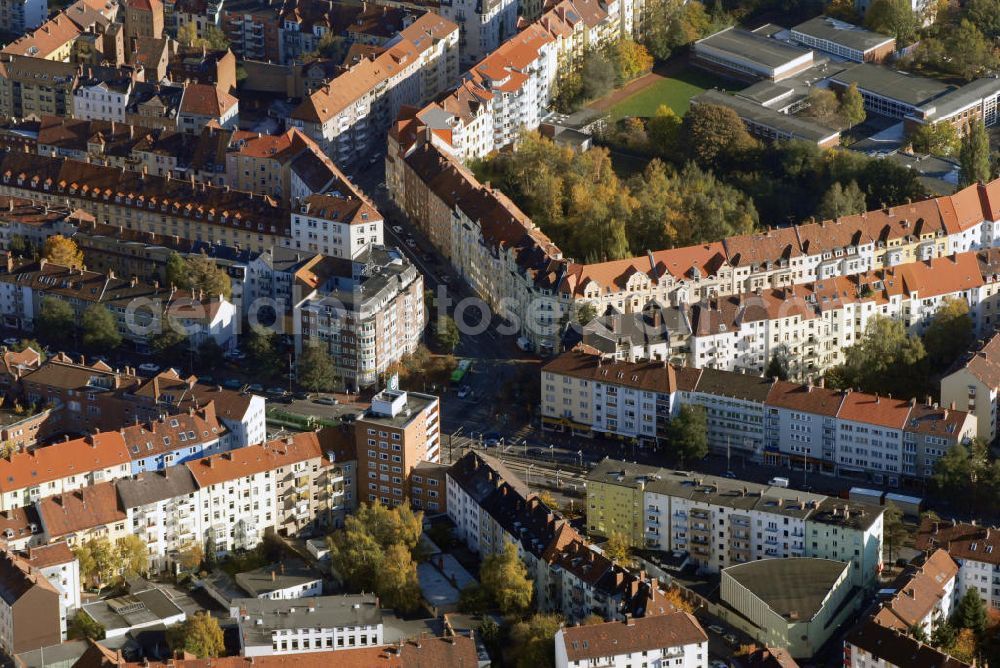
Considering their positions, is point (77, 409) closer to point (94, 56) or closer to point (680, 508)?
point (680, 508)

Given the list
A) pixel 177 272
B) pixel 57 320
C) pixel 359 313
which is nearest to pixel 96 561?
pixel 359 313

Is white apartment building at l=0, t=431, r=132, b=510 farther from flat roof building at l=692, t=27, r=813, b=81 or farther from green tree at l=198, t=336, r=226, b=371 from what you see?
flat roof building at l=692, t=27, r=813, b=81

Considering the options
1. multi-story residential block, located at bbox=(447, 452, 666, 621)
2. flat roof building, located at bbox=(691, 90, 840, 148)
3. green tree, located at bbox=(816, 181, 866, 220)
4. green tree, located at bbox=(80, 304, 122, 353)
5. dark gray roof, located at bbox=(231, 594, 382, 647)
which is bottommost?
dark gray roof, located at bbox=(231, 594, 382, 647)

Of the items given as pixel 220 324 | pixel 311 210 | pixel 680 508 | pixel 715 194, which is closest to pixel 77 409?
pixel 220 324

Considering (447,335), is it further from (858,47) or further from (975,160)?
(858,47)

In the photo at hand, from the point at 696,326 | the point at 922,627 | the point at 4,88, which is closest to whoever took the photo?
the point at 922,627

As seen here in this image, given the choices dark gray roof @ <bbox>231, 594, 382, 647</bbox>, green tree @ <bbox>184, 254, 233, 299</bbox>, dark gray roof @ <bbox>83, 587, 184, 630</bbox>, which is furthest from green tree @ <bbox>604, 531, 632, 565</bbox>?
green tree @ <bbox>184, 254, 233, 299</bbox>
